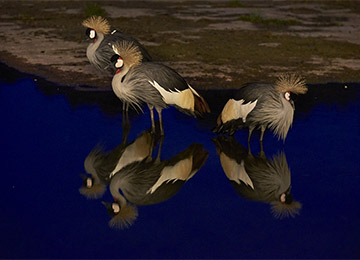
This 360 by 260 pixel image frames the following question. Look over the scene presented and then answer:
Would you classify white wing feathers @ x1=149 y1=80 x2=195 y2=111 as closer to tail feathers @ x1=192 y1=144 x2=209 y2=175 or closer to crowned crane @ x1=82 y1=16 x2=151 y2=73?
tail feathers @ x1=192 y1=144 x2=209 y2=175

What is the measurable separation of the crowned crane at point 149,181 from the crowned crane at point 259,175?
14.3 inches

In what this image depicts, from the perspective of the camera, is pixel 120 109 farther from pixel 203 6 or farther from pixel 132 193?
pixel 203 6

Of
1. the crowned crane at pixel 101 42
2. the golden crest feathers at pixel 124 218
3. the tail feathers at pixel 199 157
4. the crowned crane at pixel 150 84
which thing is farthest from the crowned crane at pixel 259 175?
the crowned crane at pixel 101 42

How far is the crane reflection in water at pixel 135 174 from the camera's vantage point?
245 inches

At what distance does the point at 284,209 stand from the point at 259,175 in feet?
3.26

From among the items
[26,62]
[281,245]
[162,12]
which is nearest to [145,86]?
[281,245]

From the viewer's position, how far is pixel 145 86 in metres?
8.09

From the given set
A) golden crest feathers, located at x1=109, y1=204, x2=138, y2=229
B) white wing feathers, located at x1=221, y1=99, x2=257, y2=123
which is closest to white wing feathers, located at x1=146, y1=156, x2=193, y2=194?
golden crest feathers, located at x1=109, y1=204, x2=138, y2=229

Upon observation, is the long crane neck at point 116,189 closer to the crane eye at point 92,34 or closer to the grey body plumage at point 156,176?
the grey body plumage at point 156,176

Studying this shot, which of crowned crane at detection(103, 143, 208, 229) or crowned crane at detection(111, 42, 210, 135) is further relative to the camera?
crowned crane at detection(111, 42, 210, 135)

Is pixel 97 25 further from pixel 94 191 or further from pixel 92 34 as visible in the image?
pixel 94 191

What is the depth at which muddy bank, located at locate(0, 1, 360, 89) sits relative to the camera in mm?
12023

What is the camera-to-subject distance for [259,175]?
7074mm

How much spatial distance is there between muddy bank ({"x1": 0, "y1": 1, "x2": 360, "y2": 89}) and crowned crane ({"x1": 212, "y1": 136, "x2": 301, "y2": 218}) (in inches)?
132
